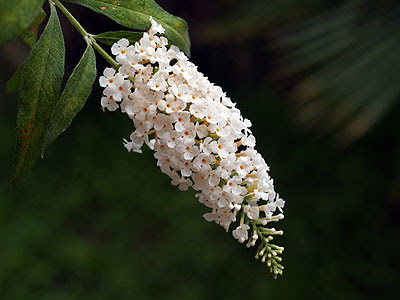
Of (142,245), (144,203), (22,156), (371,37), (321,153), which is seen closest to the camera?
(22,156)

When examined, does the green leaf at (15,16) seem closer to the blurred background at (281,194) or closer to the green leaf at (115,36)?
the green leaf at (115,36)

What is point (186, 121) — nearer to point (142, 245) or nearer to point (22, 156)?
point (22, 156)

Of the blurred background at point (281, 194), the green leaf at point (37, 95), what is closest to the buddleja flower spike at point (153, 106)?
the green leaf at point (37, 95)

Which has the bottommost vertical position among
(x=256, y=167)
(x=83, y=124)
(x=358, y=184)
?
(x=83, y=124)

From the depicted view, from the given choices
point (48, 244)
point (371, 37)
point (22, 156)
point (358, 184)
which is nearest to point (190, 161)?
point (22, 156)

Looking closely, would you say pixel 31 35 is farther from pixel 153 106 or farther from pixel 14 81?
pixel 153 106

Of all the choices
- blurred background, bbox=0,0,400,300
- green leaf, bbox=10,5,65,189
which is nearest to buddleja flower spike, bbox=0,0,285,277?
green leaf, bbox=10,5,65,189
